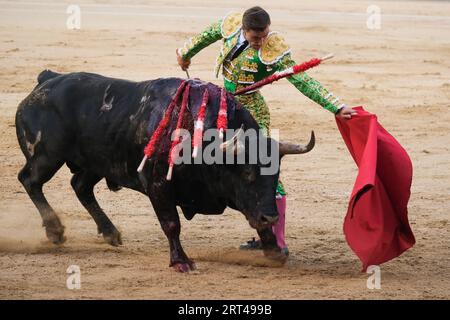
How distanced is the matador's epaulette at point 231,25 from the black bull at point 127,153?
0.38m

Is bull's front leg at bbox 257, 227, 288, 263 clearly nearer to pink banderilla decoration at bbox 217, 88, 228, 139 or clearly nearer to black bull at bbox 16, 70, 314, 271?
black bull at bbox 16, 70, 314, 271

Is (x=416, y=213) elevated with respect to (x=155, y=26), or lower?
lower

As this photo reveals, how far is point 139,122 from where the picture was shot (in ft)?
21.5

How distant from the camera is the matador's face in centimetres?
640

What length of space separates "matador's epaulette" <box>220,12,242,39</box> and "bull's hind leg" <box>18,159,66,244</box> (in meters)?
1.39

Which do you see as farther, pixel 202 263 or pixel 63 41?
pixel 63 41

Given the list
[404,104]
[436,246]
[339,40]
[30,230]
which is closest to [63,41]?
[339,40]

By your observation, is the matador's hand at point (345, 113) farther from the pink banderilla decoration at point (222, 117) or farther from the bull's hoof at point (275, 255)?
the bull's hoof at point (275, 255)

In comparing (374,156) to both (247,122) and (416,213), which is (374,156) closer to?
(247,122)

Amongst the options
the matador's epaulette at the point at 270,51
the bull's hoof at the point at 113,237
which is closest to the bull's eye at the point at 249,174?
the matador's epaulette at the point at 270,51

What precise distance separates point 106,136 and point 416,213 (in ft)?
8.93

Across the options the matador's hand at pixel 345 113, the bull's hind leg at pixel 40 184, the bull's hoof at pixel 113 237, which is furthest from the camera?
the bull's hoof at pixel 113 237

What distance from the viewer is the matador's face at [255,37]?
640 cm

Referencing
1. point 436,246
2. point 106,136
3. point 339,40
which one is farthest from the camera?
point 339,40
